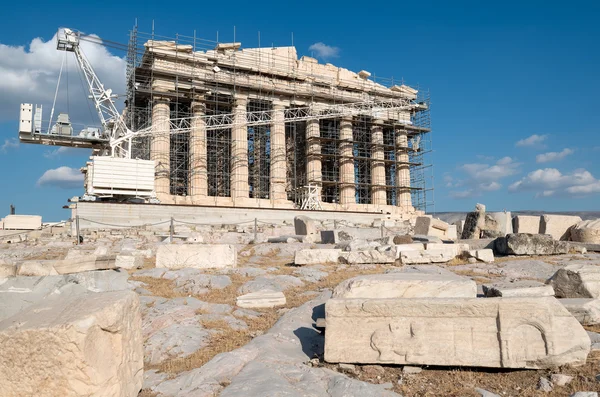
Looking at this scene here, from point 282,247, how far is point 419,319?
33.1 ft

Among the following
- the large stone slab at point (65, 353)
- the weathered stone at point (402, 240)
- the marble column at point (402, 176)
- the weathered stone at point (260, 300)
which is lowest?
the weathered stone at point (260, 300)

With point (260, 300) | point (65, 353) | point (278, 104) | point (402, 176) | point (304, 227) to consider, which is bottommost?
point (260, 300)

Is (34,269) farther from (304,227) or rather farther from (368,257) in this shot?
(304,227)

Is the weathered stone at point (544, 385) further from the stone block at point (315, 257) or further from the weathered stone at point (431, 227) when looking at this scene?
the weathered stone at point (431, 227)

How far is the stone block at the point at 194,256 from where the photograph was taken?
9984 millimetres

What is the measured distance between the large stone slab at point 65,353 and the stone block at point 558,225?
49.1 feet

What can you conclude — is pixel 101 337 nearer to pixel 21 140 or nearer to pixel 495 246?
pixel 495 246

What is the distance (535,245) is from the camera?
1184cm

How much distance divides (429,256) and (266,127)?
24.1 meters

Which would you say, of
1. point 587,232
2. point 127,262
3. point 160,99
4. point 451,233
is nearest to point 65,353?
point 127,262

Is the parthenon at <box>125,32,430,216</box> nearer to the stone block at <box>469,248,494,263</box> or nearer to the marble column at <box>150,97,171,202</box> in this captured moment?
the marble column at <box>150,97,171,202</box>

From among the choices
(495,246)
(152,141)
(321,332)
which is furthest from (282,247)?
(152,141)

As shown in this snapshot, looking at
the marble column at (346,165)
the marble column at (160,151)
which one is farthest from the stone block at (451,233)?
the marble column at (160,151)

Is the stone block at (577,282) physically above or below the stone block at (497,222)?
below
